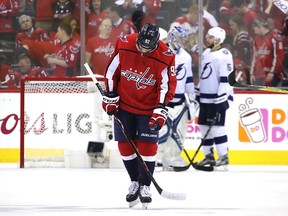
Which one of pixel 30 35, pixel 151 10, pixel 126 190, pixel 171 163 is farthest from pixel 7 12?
pixel 126 190

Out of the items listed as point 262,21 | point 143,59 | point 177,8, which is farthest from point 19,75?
point 143,59

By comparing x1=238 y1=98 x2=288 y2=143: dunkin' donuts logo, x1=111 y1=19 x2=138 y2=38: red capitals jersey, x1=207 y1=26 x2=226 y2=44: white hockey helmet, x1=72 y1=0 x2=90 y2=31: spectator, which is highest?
x1=72 y1=0 x2=90 y2=31: spectator

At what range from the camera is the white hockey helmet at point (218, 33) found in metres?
12.2

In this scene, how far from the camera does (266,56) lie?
12.9 metres

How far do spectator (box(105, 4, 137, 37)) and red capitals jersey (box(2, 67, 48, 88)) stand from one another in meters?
0.93

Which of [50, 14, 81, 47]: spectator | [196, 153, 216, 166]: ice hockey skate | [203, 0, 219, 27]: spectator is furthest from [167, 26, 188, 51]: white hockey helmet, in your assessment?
[50, 14, 81, 47]: spectator

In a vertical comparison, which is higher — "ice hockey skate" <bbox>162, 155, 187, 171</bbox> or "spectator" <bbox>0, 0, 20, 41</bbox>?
"spectator" <bbox>0, 0, 20, 41</bbox>

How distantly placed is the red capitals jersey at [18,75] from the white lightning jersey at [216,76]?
6.37 feet

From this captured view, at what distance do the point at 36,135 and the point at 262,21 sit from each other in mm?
2850

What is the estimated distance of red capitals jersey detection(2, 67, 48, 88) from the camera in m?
12.9

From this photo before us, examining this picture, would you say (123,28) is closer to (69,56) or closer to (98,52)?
(98,52)

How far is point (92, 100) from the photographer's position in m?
12.2

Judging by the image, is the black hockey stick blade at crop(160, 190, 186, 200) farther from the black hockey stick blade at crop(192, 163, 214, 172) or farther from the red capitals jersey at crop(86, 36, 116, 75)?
the red capitals jersey at crop(86, 36, 116, 75)

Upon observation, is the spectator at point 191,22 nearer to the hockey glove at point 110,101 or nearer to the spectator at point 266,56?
the spectator at point 266,56
